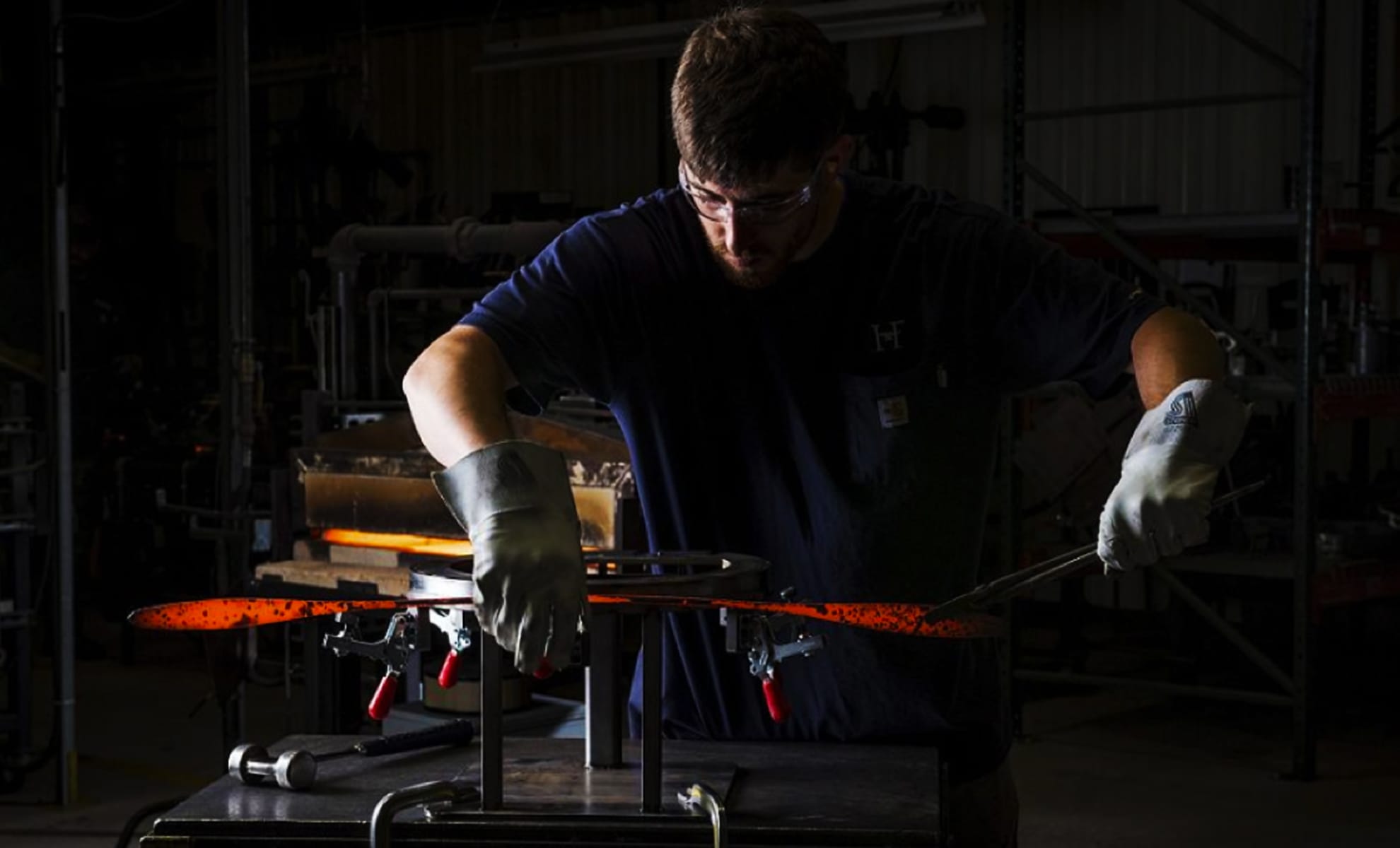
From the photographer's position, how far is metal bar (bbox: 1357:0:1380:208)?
7141mm

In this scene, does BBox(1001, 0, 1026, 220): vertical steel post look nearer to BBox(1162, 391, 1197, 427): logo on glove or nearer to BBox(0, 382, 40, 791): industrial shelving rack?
BBox(0, 382, 40, 791): industrial shelving rack

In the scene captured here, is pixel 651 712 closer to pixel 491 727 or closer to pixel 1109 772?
pixel 491 727

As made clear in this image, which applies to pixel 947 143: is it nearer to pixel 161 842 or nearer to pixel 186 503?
pixel 186 503

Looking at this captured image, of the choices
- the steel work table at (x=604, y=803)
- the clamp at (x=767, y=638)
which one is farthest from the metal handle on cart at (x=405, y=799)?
the clamp at (x=767, y=638)

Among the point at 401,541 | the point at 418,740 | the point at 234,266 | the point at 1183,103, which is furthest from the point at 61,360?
the point at 1183,103

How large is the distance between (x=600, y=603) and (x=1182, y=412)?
64 centimetres

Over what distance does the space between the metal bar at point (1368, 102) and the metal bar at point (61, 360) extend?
5075mm

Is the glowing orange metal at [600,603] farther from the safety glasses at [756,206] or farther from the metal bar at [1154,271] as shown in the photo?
the metal bar at [1154,271]

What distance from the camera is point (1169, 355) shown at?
74.1 inches

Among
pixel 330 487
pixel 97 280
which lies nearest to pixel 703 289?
pixel 330 487

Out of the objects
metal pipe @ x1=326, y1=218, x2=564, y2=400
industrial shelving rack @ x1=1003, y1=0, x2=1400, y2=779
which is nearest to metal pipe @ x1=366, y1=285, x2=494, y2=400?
metal pipe @ x1=326, y1=218, x2=564, y2=400

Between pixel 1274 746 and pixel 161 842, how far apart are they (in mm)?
5114

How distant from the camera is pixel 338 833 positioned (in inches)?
63.5

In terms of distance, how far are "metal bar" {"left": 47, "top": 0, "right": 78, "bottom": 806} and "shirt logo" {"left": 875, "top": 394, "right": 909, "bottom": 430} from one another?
363 cm
